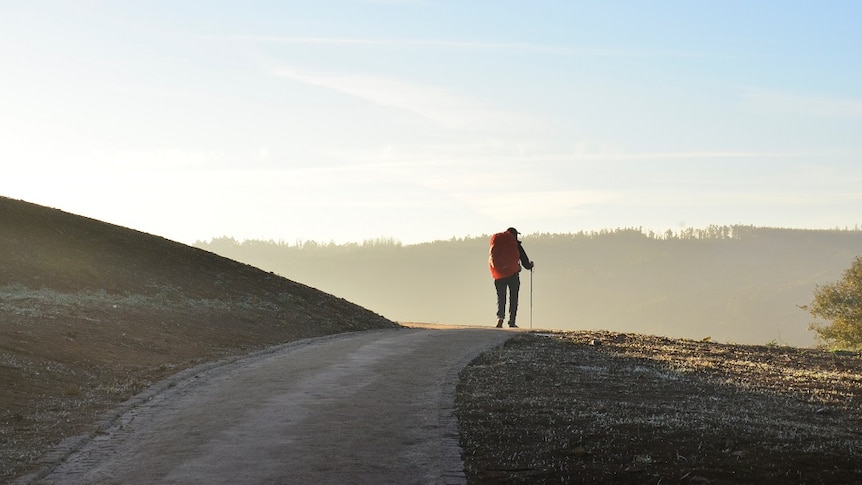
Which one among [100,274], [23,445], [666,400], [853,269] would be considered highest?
[853,269]

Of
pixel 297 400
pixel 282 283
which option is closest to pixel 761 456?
pixel 297 400

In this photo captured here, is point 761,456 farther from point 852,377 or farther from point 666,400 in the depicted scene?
point 852,377

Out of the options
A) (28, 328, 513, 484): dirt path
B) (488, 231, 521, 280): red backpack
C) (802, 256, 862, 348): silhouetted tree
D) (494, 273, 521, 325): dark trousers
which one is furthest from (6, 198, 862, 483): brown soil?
(802, 256, 862, 348): silhouetted tree

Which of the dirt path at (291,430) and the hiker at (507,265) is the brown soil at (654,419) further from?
the hiker at (507,265)

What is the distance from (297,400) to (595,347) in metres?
11.1

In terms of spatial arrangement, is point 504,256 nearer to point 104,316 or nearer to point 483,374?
point 104,316

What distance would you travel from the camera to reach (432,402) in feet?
45.5

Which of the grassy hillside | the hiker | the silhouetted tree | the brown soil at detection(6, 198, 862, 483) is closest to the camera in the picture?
the brown soil at detection(6, 198, 862, 483)

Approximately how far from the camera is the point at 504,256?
33594mm

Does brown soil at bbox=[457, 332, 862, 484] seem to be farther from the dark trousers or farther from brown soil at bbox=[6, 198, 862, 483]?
the dark trousers

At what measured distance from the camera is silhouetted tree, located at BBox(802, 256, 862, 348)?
59969 mm

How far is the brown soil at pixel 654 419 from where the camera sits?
9953mm

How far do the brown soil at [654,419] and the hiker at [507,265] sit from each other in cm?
1186

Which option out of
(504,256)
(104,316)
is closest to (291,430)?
(104,316)
